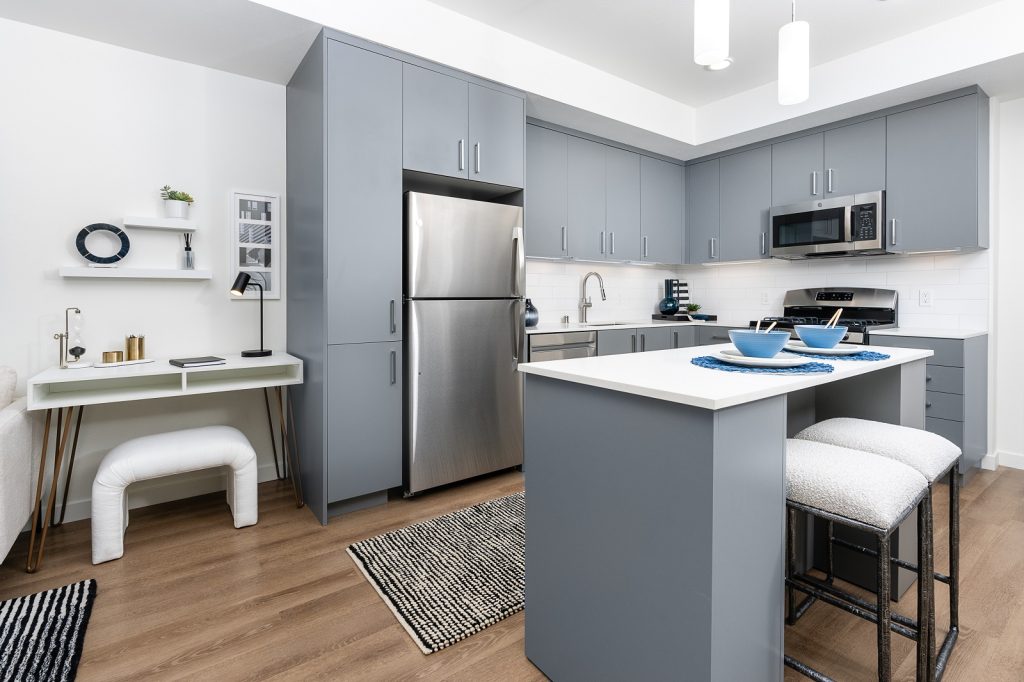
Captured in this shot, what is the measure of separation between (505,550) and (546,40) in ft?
9.78

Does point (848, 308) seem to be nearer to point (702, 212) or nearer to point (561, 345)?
point (702, 212)

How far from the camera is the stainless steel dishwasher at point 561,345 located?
3451 mm

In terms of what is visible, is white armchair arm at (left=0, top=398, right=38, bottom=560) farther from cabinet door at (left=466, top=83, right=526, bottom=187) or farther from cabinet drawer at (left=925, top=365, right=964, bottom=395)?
cabinet drawer at (left=925, top=365, right=964, bottom=395)

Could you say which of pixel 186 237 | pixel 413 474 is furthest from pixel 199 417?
pixel 413 474

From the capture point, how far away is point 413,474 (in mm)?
2910

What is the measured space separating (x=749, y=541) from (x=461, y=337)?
2.07 metres

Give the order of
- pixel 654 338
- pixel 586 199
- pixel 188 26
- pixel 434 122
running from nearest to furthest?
pixel 188 26 < pixel 434 122 < pixel 586 199 < pixel 654 338

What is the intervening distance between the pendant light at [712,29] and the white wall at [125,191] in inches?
99.9

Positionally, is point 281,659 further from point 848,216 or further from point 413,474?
point 848,216

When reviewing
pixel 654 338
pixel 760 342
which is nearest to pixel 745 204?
pixel 654 338

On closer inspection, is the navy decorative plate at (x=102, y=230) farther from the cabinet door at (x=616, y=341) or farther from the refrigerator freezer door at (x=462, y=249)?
the cabinet door at (x=616, y=341)

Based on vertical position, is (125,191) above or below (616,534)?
above

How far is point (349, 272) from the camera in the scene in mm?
2664

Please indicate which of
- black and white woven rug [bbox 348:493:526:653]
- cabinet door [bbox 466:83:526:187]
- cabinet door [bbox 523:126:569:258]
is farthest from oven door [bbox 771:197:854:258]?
black and white woven rug [bbox 348:493:526:653]
